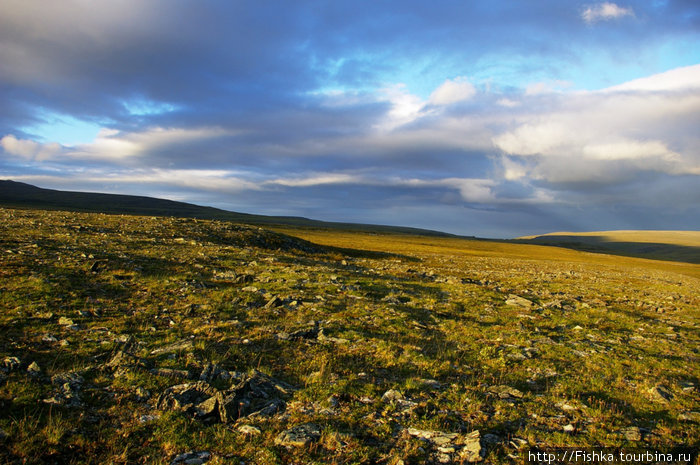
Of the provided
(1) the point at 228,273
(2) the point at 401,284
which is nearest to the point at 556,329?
(2) the point at 401,284

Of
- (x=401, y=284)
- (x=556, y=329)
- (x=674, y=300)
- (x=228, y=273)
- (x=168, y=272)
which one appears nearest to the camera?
(x=556, y=329)

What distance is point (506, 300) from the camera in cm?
2011

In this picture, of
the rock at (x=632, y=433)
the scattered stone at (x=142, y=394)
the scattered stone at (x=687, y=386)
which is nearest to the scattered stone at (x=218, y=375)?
the scattered stone at (x=142, y=394)

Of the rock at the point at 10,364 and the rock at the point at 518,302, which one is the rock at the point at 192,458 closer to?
the rock at the point at 10,364

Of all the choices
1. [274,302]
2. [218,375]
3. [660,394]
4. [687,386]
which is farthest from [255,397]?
[687,386]

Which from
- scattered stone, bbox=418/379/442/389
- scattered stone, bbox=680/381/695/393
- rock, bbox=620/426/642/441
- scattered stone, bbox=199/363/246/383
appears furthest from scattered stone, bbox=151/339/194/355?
scattered stone, bbox=680/381/695/393

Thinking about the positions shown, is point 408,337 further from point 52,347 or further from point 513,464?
point 52,347

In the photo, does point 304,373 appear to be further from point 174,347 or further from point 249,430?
point 174,347

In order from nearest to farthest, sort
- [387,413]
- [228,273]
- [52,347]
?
[387,413] → [52,347] → [228,273]

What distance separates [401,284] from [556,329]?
944 cm

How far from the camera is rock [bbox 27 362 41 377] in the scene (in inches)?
304

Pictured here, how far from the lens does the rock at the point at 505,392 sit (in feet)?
27.6

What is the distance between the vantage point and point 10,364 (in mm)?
7879

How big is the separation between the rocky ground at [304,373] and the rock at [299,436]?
3 cm
